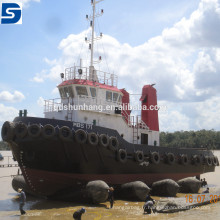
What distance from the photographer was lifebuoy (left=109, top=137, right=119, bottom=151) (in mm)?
12414

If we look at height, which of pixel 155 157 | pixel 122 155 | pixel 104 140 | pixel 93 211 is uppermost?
pixel 104 140

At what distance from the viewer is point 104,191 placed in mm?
11117

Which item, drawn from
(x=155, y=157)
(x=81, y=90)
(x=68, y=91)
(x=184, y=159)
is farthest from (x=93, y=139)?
(x=184, y=159)

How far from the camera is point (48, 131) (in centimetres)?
1096

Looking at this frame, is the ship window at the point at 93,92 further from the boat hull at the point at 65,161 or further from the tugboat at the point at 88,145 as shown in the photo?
the boat hull at the point at 65,161

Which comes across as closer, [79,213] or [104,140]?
[79,213]

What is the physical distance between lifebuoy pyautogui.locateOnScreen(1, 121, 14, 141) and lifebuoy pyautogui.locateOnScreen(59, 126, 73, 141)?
1.72m

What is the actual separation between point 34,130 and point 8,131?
917mm

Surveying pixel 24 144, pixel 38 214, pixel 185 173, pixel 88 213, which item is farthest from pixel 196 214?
pixel 185 173

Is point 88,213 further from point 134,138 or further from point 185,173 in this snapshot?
point 185,173

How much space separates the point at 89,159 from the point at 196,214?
14.4ft

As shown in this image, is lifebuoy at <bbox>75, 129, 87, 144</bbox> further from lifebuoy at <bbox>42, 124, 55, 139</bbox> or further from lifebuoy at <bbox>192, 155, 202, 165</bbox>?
lifebuoy at <bbox>192, 155, 202, 165</bbox>

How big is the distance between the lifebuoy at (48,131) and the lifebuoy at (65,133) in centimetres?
29

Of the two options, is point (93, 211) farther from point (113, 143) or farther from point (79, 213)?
point (113, 143)
